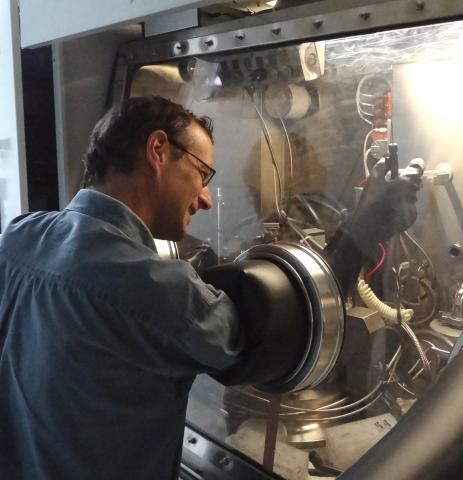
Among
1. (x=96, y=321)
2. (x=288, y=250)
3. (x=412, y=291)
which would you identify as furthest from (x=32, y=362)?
→ (x=412, y=291)

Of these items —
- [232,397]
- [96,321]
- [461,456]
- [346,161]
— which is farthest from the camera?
[232,397]

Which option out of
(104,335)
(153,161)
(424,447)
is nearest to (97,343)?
(104,335)

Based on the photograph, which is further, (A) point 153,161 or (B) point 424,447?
(A) point 153,161

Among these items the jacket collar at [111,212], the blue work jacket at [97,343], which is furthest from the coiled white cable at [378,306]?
the jacket collar at [111,212]

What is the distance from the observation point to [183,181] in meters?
1.02

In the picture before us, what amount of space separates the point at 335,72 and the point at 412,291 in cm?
42

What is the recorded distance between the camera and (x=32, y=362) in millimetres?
845

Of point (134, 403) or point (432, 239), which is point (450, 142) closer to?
point (432, 239)

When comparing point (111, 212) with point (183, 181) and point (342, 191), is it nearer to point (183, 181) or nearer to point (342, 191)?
point (183, 181)

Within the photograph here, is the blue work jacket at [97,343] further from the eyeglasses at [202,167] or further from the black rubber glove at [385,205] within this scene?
the black rubber glove at [385,205]

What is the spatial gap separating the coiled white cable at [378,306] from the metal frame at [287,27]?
44 cm

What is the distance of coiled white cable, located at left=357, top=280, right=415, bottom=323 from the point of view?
105cm

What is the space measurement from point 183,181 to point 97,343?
34 centimetres

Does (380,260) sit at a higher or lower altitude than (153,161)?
lower
